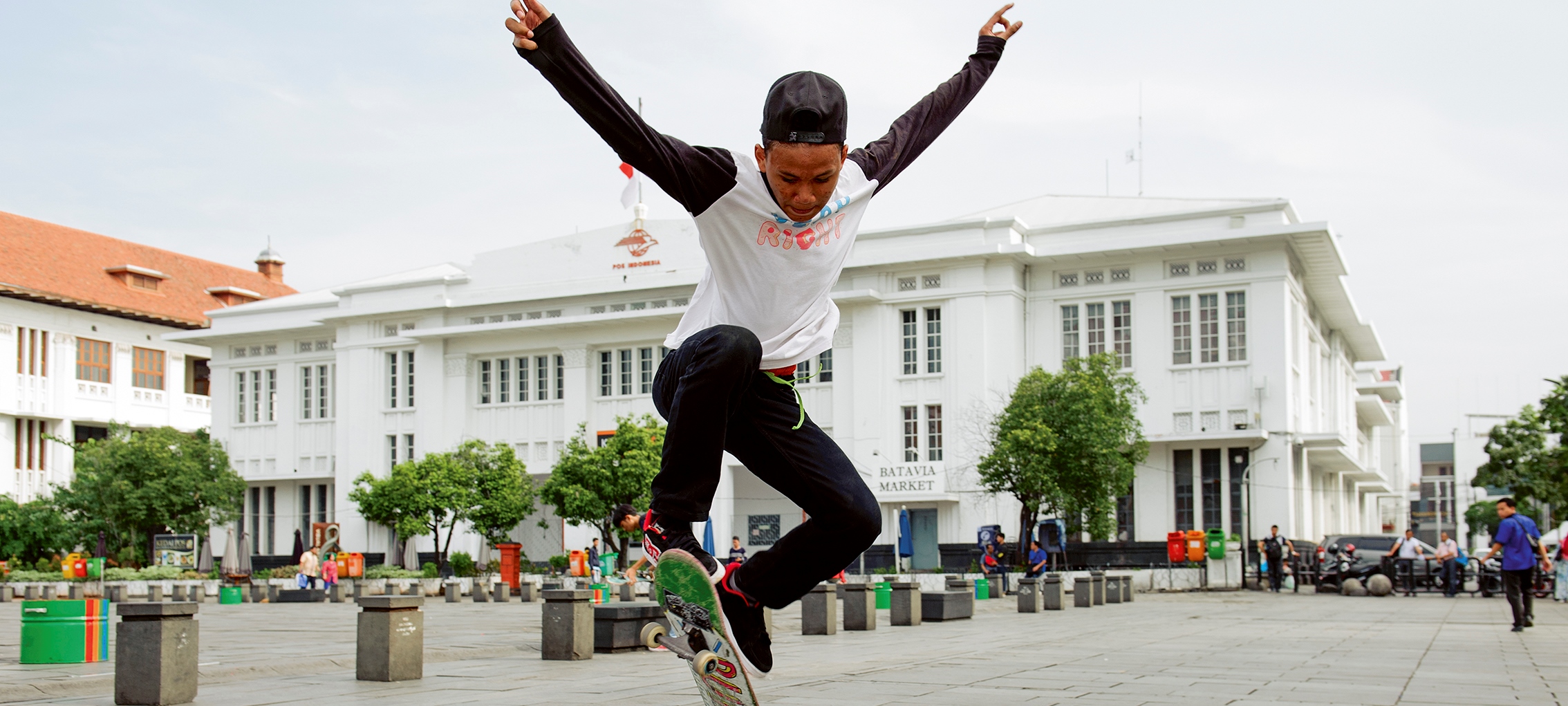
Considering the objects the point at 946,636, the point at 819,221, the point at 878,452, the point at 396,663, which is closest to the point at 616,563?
the point at 878,452

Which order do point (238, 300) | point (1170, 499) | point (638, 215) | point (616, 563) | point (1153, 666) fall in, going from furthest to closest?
point (238, 300) → point (638, 215) → point (1170, 499) → point (616, 563) → point (1153, 666)

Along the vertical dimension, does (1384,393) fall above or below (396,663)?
above

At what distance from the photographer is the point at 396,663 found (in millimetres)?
8523

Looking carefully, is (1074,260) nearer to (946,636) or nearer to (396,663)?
(946,636)

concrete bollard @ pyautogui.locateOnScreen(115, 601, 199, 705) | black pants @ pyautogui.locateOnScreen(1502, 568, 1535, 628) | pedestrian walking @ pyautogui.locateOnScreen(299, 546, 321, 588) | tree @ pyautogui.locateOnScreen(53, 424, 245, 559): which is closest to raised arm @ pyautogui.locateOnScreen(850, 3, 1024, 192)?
concrete bollard @ pyautogui.locateOnScreen(115, 601, 199, 705)

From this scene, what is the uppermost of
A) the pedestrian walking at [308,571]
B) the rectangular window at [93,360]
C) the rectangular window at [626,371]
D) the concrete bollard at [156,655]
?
the rectangular window at [93,360]

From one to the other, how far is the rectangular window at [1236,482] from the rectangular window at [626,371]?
19762mm

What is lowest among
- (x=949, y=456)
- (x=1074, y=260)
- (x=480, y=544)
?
(x=480, y=544)

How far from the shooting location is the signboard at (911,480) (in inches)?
1578

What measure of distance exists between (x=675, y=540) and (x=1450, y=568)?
92.1 feet

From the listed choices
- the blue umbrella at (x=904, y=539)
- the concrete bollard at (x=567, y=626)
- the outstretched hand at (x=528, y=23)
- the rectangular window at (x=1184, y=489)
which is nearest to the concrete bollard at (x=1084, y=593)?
the concrete bollard at (x=567, y=626)

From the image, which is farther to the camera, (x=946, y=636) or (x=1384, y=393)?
(x=1384, y=393)

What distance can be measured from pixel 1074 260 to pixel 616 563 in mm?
16422

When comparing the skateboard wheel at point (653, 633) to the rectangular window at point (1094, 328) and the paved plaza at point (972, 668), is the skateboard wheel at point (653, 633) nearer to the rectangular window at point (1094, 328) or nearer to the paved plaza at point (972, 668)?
the paved plaza at point (972, 668)
